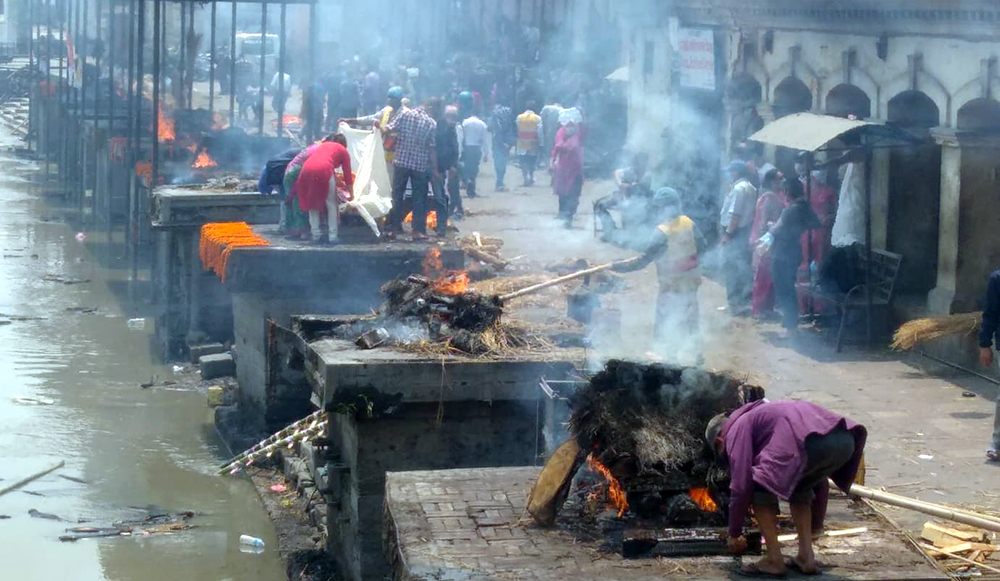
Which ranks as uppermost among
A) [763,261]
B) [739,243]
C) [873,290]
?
[739,243]

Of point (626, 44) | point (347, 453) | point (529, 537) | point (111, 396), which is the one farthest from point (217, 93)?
point (529, 537)

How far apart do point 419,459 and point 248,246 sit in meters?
4.32

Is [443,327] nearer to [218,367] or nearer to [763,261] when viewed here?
[763,261]

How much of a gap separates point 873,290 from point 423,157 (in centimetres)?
471

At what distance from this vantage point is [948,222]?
13828 millimetres

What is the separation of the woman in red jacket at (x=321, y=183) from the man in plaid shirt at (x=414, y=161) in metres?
0.95

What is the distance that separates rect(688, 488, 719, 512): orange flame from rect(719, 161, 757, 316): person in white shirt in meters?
8.20

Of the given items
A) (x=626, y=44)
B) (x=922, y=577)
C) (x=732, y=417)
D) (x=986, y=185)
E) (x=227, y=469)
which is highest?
(x=626, y=44)

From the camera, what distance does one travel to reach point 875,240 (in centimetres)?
1506

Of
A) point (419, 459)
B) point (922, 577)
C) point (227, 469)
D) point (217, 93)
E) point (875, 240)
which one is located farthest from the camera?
point (217, 93)

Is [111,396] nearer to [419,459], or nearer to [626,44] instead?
[419,459]

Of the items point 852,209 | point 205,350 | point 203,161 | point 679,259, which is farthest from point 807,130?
A: point 203,161

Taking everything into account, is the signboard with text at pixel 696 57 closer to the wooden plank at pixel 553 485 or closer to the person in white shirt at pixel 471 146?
the person in white shirt at pixel 471 146

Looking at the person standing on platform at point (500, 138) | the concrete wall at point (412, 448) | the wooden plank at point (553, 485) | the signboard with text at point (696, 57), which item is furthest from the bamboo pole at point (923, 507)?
the person standing on platform at point (500, 138)
